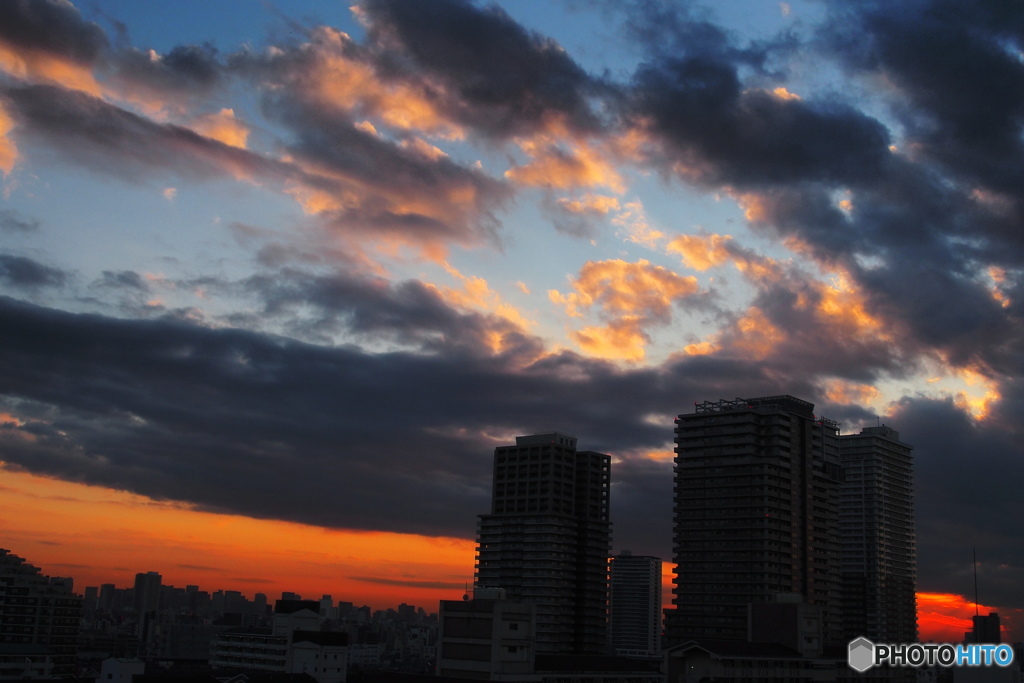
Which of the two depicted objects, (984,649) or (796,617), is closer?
(984,649)

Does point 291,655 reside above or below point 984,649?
below

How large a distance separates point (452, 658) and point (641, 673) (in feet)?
106

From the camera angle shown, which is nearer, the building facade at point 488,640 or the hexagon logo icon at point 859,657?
the building facade at point 488,640

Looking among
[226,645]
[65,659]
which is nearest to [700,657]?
[226,645]

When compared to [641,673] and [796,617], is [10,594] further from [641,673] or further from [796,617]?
[796,617]

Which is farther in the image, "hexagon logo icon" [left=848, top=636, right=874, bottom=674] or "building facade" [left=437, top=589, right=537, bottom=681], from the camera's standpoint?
"hexagon logo icon" [left=848, top=636, right=874, bottom=674]

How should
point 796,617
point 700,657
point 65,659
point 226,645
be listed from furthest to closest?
point 65,659 → point 226,645 → point 796,617 → point 700,657

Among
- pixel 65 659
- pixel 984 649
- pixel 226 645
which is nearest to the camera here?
pixel 984 649

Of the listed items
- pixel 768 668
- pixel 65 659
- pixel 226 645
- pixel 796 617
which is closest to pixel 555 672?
pixel 768 668

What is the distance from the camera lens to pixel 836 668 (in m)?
163

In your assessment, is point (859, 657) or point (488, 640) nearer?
point (488, 640)

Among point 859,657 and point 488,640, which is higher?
point 488,640

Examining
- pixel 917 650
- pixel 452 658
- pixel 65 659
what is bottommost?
pixel 65 659

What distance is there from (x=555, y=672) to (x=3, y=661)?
10230 cm
